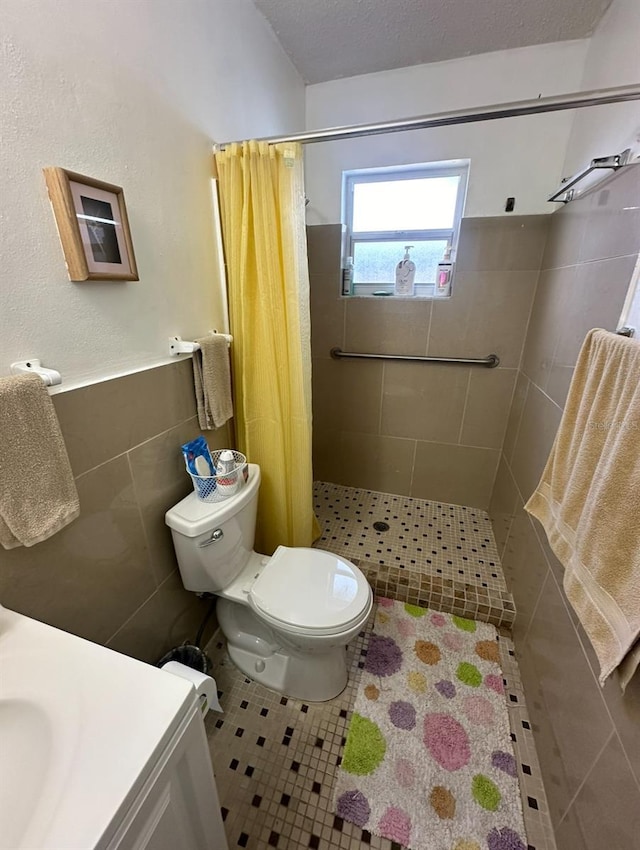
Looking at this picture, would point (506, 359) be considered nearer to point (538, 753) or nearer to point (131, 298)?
point (538, 753)

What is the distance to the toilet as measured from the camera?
43.5 inches

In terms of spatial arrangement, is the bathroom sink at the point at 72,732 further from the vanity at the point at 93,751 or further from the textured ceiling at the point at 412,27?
the textured ceiling at the point at 412,27

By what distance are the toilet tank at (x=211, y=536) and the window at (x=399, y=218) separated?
1.50 m

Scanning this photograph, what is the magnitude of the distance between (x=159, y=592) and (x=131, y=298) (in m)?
0.97

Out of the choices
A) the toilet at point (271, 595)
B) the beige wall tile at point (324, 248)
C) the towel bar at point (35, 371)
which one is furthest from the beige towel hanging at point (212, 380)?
the beige wall tile at point (324, 248)

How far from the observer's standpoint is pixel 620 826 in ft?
2.34

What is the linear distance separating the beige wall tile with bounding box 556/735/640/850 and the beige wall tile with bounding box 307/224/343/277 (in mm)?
2137

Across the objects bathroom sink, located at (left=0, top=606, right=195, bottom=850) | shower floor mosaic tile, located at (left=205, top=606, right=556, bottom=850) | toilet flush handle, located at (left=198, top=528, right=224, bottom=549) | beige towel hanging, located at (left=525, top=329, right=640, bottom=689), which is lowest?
shower floor mosaic tile, located at (left=205, top=606, right=556, bottom=850)

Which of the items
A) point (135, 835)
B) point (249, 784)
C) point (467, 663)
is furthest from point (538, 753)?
point (135, 835)

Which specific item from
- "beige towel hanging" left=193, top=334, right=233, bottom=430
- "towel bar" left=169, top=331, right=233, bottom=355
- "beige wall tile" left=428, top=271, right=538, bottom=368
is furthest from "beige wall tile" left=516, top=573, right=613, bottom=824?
"towel bar" left=169, top=331, right=233, bottom=355

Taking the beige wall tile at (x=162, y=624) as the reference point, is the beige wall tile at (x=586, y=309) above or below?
above

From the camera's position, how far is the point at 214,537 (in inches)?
44.4

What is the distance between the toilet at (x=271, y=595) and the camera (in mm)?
1105

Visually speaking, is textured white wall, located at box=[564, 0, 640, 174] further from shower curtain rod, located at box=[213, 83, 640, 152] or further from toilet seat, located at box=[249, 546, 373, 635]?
toilet seat, located at box=[249, 546, 373, 635]
